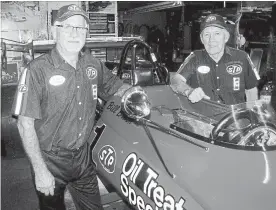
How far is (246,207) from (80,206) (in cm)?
136

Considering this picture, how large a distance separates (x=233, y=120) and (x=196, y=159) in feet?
1.13

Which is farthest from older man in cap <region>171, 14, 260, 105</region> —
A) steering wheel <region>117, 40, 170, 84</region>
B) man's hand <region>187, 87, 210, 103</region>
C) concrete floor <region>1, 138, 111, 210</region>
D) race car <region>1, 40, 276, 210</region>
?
concrete floor <region>1, 138, 111, 210</region>

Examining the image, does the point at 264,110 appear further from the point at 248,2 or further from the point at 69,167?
the point at 248,2

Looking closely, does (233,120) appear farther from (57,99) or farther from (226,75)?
(226,75)

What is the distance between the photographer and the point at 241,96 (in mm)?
3658

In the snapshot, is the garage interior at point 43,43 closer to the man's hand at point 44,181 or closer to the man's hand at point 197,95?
the man's hand at point 44,181

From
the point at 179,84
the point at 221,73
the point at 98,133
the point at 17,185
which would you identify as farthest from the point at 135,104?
the point at 17,185

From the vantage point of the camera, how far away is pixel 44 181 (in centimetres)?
207

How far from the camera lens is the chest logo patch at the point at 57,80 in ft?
7.15

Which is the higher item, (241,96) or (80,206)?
(241,96)

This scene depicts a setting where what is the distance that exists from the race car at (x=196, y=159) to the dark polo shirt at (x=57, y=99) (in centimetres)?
34

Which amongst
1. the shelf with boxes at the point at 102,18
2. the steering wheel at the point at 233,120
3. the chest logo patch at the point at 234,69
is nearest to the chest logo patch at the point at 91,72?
the steering wheel at the point at 233,120

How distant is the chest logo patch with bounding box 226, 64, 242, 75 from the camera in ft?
11.8

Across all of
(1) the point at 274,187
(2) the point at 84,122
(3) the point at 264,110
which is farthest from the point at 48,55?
(1) the point at 274,187
